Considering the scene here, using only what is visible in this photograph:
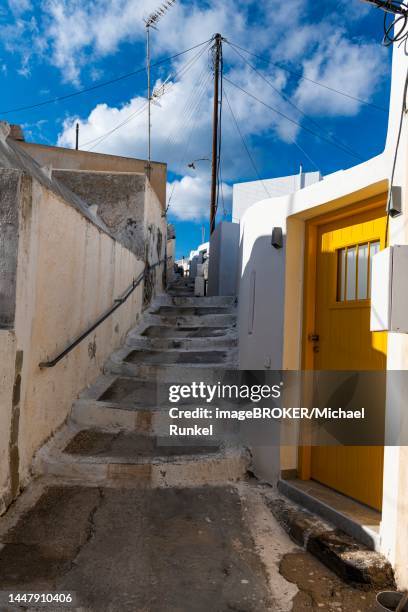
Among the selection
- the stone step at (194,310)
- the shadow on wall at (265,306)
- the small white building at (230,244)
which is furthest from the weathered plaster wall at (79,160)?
the shadow on wall at (265,306)

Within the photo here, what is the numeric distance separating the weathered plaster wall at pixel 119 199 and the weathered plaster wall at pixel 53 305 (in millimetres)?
2611

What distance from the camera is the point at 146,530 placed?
3334mm

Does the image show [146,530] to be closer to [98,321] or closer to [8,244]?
[8,244]

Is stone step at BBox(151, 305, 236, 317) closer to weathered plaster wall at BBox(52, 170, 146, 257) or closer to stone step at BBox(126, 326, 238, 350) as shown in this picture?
stone step at BBox(126, 326, 238, 350)

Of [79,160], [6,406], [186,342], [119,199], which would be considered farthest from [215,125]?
[6,406]

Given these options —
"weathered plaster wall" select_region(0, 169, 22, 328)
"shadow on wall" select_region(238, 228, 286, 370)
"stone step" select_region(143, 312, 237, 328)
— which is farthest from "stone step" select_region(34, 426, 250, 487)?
"stone step" select_region(143, 312, 237, 328)

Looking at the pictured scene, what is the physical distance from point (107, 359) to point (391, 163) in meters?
4.39

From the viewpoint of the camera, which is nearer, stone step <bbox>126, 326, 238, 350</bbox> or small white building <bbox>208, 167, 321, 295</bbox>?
stone step <bbox>126, 326, 238, 350</bbox>

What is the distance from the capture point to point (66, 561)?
289 cm

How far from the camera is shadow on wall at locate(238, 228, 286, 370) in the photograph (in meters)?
4.24

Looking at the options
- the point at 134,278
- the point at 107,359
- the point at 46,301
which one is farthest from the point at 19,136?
the point at 46,301

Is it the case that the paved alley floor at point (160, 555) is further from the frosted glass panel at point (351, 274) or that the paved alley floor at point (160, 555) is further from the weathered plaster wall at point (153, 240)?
the weathered plaster wall at point (153, 240)

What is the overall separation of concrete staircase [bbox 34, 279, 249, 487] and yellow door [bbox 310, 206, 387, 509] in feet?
3.47

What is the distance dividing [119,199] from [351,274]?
19.5 feet
